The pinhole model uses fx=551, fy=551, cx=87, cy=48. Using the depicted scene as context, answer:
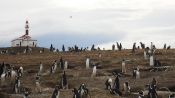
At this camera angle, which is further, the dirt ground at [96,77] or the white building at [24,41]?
the white building at [24,41]

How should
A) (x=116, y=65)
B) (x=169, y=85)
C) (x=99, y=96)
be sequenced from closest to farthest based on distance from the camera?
(x=99, y=96) → (x=169, y=85) → (x=116, y=65)

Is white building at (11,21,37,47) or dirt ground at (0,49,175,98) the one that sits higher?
white building at (11,21,37,47)

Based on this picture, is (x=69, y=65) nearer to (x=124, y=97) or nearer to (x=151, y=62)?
(x=151, y=62)

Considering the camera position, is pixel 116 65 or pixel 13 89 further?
pixel 116 65

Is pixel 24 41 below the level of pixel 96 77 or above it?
above

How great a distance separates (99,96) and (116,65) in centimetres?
1965

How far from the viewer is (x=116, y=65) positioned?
6128 cm

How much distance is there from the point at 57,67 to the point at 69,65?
2181 mm

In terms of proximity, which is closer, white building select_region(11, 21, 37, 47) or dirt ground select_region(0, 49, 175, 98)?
dirt ground select_region(0, 49, 175, 98)

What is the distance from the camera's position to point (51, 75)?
56.2 meters

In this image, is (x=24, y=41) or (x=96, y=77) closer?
(x=96, y=77)

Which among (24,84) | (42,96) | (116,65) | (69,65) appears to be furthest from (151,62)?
(42,96)

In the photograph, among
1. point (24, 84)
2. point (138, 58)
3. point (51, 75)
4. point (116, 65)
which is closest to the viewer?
point (24, 84)

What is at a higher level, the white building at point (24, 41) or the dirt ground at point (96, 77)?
the white building at point (24, 41)
